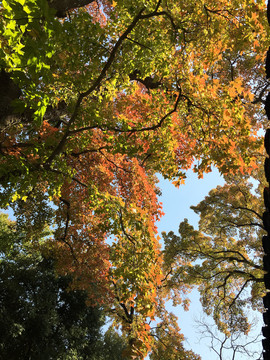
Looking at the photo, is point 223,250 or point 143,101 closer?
point 143,101

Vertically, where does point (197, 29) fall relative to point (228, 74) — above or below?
below

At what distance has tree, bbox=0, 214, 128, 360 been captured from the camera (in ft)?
48.5

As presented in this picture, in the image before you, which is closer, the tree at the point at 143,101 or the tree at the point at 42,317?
the tree at the point at 143,101

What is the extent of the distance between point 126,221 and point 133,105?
4.91 metres

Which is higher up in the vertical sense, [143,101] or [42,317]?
[143,101]

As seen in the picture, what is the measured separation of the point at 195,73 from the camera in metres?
6.11

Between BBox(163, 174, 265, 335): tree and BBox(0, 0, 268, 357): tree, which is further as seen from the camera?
BBox(163, 174, 265, 335): tree

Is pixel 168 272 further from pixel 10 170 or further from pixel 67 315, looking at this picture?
pixel 10 170

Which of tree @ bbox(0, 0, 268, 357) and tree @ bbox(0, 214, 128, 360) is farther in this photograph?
tree @ bbox(0, 214, 128, 360)

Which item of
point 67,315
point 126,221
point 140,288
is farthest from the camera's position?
point 67,315

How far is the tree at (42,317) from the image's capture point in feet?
48.5

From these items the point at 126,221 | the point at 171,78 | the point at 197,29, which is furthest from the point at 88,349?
the point at 197,29

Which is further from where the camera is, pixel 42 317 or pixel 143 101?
pixel 42 317

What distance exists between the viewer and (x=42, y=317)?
15.0 meters
